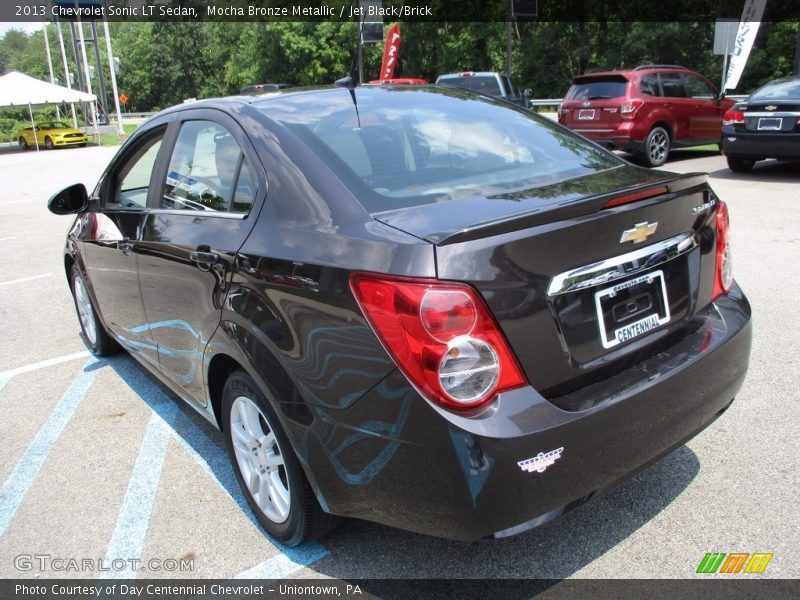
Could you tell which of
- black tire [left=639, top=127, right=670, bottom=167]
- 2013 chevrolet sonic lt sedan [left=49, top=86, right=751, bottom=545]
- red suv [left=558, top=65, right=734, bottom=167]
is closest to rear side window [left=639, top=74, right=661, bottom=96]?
red suv [left=558, top=65, right=734, bottom=167]

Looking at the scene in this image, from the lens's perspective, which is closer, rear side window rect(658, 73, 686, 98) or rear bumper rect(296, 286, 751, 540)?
rear bumper rect(296, 286, 751, 540)

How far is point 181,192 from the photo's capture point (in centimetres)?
322

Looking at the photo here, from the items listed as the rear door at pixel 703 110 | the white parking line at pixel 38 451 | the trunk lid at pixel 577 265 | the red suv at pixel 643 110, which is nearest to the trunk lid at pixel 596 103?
the red suv at pixel 643 110

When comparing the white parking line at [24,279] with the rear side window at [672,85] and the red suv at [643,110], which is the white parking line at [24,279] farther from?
the rear side window at [672,85]

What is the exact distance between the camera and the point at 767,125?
10.2 metres

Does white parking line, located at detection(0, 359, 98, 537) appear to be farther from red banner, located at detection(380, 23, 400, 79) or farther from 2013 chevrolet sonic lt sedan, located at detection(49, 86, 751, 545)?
red banner, located at detection(380, 23, 400, 79)

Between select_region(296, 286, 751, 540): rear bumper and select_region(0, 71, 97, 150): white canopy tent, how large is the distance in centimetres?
3346

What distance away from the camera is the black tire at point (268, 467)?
245cm

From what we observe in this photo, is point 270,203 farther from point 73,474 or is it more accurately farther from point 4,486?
point 4,486

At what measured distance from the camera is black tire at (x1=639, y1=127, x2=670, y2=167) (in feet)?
40.8

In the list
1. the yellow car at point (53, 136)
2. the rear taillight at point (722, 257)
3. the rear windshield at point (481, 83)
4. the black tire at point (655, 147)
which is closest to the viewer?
the rear taillight at point (722, 257)

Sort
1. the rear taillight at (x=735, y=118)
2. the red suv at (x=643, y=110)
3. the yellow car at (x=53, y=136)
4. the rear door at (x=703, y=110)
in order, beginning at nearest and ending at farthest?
the rear taillight at (x=735, y=118) → the red suv at (x=643, y=110) → the rear door at (x=703, y=110) → the yellow car at (x=53, y=136)

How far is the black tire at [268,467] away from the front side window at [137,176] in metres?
1.38

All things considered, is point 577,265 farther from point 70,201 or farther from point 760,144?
point 760,144
